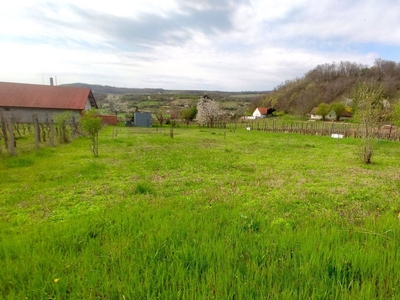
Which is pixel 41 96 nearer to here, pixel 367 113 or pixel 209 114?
pixel 209 114

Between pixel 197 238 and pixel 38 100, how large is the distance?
37556mm

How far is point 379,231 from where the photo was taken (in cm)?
320

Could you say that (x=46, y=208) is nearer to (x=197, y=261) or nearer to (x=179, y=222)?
(x=179, y=222)

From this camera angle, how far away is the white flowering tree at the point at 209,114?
131 feet

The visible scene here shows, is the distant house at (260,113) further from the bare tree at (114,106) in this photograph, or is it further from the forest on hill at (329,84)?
the bare tree at (114,106)

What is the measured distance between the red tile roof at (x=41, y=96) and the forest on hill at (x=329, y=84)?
51.5 m

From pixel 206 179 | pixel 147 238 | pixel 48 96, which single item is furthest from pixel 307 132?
pixel 48 96

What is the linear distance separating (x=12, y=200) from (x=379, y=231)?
257 inches

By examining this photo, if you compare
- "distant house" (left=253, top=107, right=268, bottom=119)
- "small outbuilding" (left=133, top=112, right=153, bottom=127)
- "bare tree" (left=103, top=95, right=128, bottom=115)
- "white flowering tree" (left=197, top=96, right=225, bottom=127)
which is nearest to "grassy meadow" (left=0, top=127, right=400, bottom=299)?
"small outbuilding" (left=133, top=112, right=153, bottom=127)

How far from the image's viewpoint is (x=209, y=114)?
4072cm

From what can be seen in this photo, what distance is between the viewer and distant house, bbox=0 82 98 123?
31.2 meters

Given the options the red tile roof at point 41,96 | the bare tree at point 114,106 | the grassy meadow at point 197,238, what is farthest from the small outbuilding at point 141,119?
the grassy meadow at point 197,238

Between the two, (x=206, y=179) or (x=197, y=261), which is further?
(x=206, y=179)

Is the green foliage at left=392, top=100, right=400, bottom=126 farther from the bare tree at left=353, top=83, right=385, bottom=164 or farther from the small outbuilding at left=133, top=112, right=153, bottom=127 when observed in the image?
the small outbuilding at left=133, top=112, right=153, bottom=127
